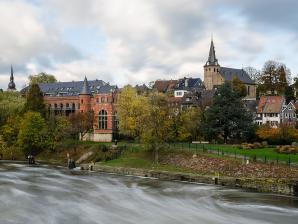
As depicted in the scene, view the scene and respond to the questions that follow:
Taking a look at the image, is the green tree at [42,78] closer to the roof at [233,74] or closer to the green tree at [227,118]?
the roof at [233,74]

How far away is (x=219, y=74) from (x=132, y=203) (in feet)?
335

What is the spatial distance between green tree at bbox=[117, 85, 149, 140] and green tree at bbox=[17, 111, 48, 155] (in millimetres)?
13416

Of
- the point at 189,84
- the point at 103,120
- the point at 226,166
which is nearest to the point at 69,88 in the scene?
the point at 103,120

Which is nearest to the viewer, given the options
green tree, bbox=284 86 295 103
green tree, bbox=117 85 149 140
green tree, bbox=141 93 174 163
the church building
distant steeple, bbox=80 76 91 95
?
green tree, bbox=141 93 174 163

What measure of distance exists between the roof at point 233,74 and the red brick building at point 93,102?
4285 cm

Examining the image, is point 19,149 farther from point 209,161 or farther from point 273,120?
point 273,120

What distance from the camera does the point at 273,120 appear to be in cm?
10244

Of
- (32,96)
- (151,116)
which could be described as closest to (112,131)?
(32,96)

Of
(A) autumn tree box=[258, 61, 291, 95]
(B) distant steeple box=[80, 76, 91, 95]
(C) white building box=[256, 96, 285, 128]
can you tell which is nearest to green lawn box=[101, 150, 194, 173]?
(B) distant steeple box=[80, 76, 91, 95]

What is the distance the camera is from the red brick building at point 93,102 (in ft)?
307

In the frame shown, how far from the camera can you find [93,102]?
329 ft

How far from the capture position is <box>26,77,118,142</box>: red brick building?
307ft

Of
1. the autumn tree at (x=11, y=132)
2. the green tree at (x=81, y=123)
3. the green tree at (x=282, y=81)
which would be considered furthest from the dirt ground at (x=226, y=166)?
the green tree at (x=282, y=81)

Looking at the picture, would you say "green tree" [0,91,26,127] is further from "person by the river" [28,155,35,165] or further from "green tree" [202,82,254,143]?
"green tree" [202,82,254,143]
